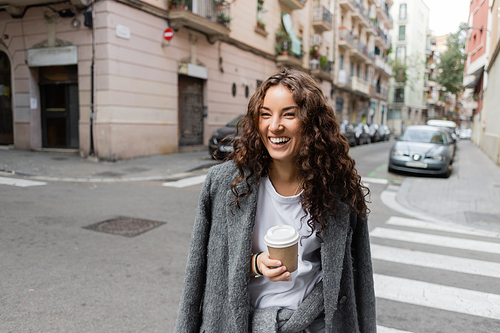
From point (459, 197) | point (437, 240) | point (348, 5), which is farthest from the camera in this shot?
point (348, 5)

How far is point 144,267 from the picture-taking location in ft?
13.4

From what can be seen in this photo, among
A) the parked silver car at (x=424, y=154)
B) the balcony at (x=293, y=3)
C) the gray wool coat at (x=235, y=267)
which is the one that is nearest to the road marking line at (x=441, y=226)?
the parked silver car at (x=424, y=154)

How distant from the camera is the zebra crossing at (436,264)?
3.59 metres

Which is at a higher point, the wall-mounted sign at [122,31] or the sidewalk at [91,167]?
the wall-mounted sign at [122,31]

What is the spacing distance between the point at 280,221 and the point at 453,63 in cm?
5058

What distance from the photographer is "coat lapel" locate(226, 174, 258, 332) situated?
1451mm

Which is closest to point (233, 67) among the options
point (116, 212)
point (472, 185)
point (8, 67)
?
point (8, 67)

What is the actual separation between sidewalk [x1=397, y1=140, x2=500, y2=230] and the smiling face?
6267 mm

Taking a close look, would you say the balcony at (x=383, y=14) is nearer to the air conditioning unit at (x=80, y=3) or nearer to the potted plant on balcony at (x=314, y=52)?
the potted plant on balcony at (x=314, y=52)

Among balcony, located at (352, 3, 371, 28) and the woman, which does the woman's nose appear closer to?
the woman

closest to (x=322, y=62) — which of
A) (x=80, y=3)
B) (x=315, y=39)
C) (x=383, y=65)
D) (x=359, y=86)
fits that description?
(x=315, y=39)

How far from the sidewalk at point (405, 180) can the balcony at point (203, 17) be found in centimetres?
479

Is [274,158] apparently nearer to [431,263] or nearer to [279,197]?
[279,197]

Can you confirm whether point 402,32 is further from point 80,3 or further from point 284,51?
point 80,3
